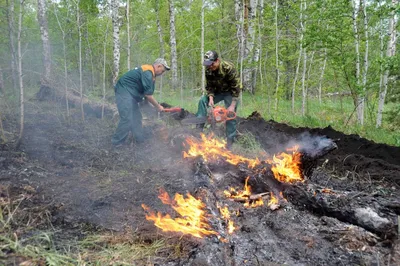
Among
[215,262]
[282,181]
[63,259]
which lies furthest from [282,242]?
[63,259]

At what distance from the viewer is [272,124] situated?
8195 millimetres

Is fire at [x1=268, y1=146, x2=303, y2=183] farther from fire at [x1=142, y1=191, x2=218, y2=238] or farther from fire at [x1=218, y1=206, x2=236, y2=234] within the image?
fire at [x1=142, y1=191, x2=218, y2=238]

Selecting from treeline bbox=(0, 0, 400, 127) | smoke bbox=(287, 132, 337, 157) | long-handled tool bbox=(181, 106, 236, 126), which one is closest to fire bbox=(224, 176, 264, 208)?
smoke bbox=(287, 132, 337, 157)

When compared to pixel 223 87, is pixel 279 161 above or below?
below

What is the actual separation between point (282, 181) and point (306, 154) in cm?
57

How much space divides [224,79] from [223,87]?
185 mm

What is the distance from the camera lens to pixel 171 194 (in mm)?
3865

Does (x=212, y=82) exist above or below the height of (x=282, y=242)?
above

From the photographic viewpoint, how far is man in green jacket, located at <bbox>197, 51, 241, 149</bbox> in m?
6.06

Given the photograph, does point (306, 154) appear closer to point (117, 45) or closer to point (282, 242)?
point (282, 242)

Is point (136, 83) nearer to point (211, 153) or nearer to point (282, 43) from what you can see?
point (211, 153)

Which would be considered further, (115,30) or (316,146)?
(115,30)

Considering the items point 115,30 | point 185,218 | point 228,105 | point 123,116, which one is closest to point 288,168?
point 185,218

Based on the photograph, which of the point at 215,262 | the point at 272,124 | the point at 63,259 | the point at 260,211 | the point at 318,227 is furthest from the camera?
the point at 272,124
